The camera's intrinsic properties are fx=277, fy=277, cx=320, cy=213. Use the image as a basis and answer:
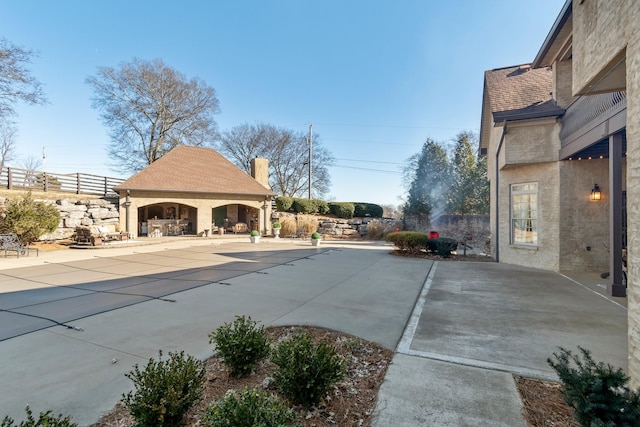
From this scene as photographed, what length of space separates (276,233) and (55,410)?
16558mm

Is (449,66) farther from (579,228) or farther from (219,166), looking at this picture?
(219,166)

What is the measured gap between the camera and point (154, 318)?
171 inches

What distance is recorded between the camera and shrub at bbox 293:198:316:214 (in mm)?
21969

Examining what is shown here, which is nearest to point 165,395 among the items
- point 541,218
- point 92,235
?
point 541,218

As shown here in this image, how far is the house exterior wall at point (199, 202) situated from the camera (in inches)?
645

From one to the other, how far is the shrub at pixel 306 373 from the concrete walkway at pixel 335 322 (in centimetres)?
49

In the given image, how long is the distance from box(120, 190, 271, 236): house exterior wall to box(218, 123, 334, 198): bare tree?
1307 cm

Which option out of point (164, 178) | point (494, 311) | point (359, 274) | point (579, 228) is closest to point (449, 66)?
point (579, 228)

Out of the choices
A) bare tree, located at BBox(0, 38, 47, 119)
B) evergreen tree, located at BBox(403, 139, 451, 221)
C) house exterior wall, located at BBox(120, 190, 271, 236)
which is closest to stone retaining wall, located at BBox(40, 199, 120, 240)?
house exterior wall, located at BBox(120, 190, 271, 236)

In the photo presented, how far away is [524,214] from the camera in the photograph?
9.34 m

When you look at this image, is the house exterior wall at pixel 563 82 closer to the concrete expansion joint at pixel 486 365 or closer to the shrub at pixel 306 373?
the concrete expansion joint at pixel 486 365

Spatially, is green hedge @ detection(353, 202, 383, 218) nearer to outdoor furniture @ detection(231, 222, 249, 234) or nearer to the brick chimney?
the brick chimney

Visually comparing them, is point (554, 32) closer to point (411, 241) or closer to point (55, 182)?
point (411, 241)

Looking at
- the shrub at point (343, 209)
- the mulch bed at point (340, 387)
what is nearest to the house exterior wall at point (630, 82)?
the mulch bed at point (340, 387)
